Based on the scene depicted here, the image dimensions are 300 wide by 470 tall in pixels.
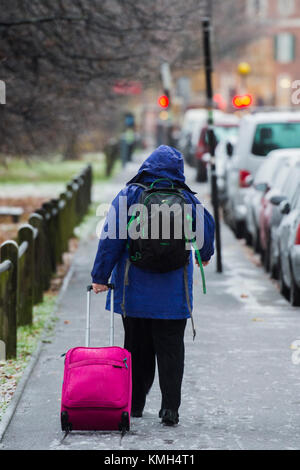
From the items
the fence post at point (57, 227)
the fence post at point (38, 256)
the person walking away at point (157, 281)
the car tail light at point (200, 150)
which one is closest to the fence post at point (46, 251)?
the fence post at point (38, 256)

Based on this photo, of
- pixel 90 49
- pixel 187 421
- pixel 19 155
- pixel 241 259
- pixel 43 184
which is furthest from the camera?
pixel 43 184

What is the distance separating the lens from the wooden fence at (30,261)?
932 centimetres

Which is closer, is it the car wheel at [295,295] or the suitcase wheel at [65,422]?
the suitcase wheel at [65,422]

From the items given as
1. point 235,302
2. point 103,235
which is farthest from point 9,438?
point 235,302

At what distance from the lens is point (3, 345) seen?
930 cm

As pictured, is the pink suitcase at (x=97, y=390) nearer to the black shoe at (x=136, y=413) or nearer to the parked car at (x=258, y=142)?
the black shoe at (x=136, y=413)

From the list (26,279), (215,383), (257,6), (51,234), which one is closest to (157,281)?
(215,383)

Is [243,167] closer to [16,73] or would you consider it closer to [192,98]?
[16,73]

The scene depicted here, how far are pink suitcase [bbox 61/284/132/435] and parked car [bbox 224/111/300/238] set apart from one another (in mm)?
12345

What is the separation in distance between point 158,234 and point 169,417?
1162mm

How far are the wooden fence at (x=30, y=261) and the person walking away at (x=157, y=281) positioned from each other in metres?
2.05

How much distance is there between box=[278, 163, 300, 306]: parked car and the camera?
12.1 meters

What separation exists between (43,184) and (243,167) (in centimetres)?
1417
